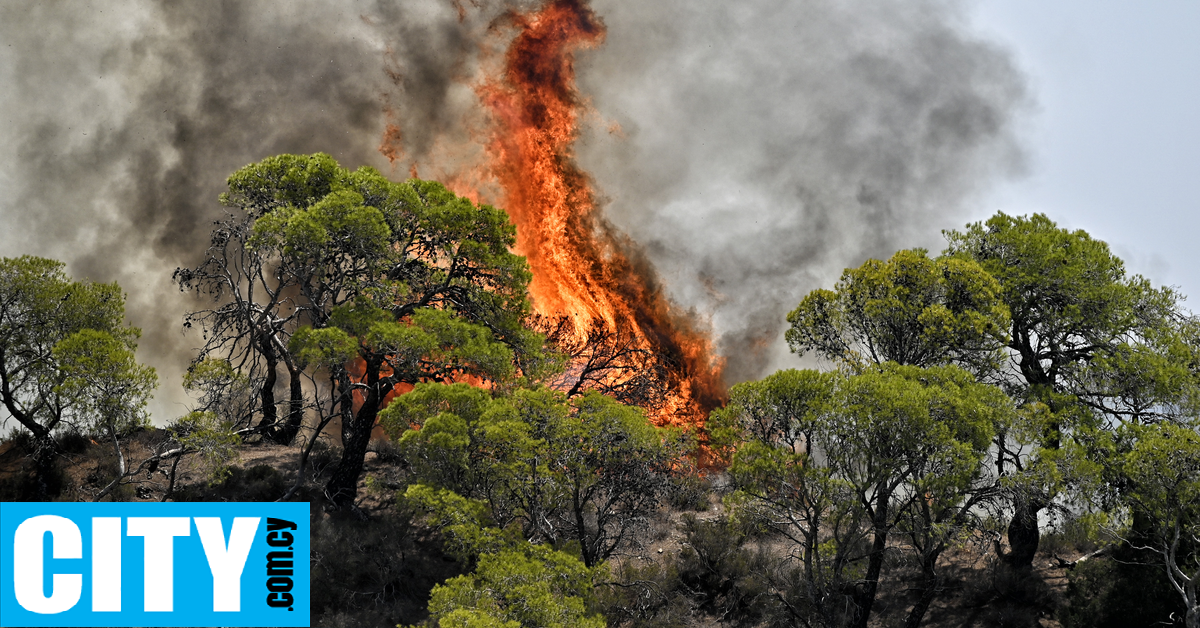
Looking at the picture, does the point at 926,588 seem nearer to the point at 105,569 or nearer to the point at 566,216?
the point at 105,569

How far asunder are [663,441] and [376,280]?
1151 cm

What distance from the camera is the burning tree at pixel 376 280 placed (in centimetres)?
2895

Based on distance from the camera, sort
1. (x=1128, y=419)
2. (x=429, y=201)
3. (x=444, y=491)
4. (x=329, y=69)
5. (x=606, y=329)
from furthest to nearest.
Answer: (x=329, y=69)
(x=606, y=329)
(x=429, y=201)
(x=1128, y=419)
(x=444, y=491)

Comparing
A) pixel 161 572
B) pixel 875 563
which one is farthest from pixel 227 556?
pixel 875 563

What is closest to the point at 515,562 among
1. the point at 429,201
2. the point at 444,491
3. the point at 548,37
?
the point at 444,491

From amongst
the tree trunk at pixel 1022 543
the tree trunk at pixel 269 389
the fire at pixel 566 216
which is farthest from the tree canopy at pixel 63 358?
the tree trunk at pixel 1022 543

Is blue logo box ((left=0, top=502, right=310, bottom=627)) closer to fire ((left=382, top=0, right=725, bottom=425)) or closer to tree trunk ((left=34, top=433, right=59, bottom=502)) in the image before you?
tree trunk ((left=34, top=433, right=59, bottom=502))

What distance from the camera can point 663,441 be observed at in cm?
2667

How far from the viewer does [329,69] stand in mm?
50062

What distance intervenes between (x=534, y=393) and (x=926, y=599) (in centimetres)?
1268

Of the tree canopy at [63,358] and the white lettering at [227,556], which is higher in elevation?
the tree canopy at [63,358]

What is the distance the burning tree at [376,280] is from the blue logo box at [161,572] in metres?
5.76

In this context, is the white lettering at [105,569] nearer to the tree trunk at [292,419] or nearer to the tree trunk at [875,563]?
the tree trunk at [292,419]

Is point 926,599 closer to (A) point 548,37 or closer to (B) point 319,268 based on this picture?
(B) point 319,268
